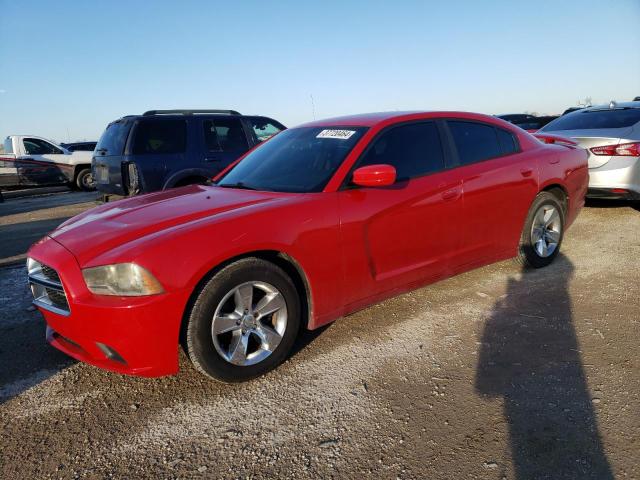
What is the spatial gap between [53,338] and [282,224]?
159cm

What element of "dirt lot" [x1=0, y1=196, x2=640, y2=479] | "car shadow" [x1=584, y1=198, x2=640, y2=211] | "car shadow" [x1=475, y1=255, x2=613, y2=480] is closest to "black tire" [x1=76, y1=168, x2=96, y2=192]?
"dirt lot" [x1=0, y1=196, x2=640, y2=479]

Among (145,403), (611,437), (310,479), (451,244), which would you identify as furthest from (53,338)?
(611,437)

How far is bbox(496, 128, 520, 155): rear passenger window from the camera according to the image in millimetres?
4191

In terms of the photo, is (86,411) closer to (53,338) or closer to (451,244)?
(53,338)

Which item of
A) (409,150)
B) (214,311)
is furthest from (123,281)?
(409,150)

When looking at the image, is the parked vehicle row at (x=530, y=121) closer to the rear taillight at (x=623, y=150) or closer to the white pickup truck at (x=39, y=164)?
the rear taillight at (x=623, y=150)

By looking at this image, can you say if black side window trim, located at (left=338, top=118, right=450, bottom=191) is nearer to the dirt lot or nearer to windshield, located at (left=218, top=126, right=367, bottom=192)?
windshield, located at (left=218, top=126, right=367, bottom=192)

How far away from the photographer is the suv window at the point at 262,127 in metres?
7.95

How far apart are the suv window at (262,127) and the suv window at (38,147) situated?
9370 millimetres

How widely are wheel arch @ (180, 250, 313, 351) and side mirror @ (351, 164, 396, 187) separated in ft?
2.26

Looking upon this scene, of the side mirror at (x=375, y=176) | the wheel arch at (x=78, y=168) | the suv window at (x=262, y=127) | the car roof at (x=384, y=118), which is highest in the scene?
the suv window at (x=262, y=127)

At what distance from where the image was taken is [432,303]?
3834 mm

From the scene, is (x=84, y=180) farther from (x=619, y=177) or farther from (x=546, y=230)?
(x=619, y=177)

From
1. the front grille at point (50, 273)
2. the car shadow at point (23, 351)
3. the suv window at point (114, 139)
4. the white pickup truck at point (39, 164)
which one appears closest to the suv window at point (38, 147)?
the white pickup truck at point (39, 164)
